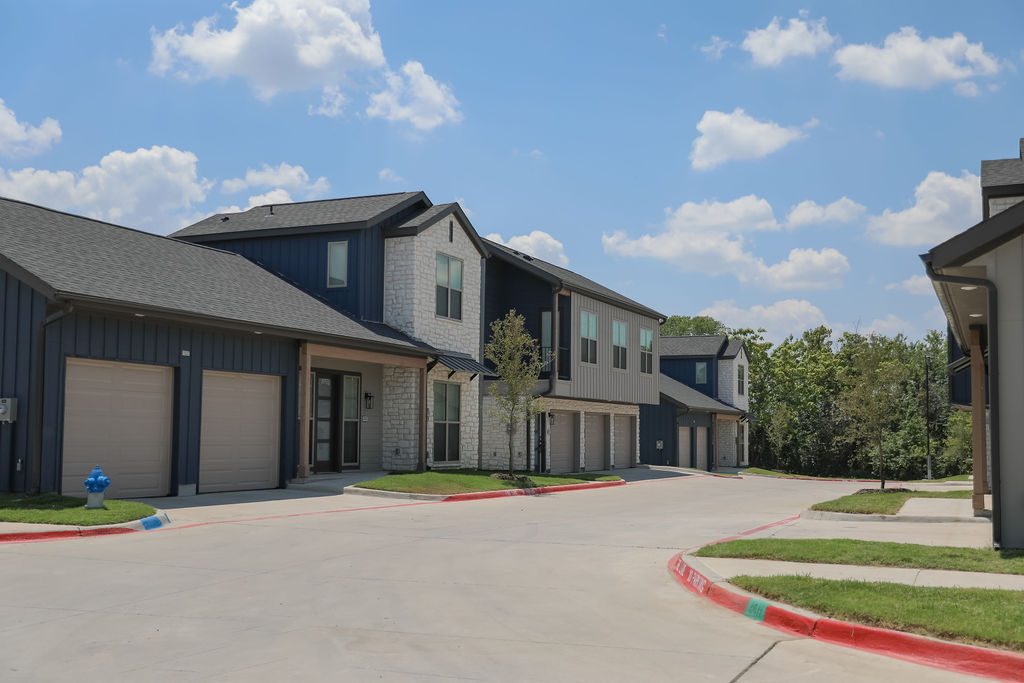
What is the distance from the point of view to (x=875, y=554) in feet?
35.6

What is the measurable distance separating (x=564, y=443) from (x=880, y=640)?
89.5 ft

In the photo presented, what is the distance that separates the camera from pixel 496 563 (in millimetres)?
11273

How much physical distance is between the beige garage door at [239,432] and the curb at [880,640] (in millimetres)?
13164

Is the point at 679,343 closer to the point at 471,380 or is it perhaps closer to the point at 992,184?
the point at 471,380

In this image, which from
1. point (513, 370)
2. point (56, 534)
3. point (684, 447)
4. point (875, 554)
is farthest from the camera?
point (684, 447)

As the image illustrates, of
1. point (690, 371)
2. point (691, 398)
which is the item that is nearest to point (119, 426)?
point (691, 398)

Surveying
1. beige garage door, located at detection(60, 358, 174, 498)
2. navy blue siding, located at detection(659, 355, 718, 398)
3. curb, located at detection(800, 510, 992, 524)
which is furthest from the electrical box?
navy blue siding, located at detection(659, 355, 718, 398)

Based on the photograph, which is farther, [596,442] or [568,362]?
[596,442]

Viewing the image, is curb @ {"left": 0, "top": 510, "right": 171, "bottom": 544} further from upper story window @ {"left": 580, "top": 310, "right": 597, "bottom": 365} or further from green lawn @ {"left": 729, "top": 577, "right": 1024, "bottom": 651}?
upper story window @ {"left": 580, "top": 310, "right": 597, "bottom": 365}

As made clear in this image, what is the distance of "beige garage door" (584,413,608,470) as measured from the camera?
1411 inches

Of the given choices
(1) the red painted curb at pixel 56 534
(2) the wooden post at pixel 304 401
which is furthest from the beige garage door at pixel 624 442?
(1) the red painted curb at pixel 56 534

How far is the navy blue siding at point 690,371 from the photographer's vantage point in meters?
51.1

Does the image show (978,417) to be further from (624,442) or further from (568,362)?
(624,442)

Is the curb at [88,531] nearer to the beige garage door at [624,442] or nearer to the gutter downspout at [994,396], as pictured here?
the gutter downspout at [994,396]
